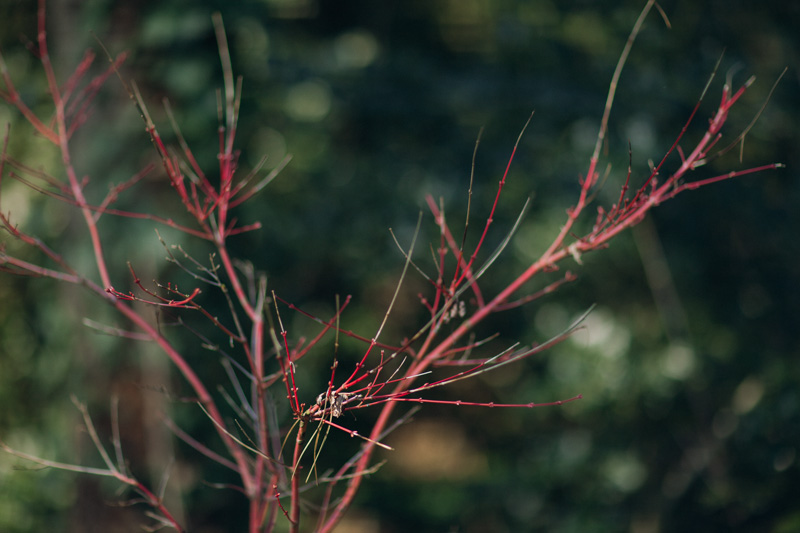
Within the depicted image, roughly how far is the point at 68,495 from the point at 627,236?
6.74ft

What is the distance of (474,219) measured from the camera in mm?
2283

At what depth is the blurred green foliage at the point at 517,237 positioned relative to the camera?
5.61 feet

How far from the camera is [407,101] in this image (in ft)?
7.05

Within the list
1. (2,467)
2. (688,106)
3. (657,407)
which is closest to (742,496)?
(657,407)

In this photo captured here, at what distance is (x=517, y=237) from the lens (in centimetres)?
239

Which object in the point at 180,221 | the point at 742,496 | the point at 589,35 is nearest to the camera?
the point at 180,221

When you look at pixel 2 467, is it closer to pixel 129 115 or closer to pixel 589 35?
pixel 129 115

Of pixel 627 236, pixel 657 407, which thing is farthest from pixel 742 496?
pixel 627 236

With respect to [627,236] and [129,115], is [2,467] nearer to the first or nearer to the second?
[129,115]

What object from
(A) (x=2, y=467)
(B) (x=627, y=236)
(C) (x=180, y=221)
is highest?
(C) (x=180, y=221)

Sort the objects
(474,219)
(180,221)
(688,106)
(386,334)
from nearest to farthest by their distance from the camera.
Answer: (180,221)
(688,106)
(474,219)
(386,334)

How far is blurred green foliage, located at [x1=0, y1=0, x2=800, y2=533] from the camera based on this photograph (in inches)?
67.4

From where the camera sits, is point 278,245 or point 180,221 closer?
point 180,221

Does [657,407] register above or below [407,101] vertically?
below
